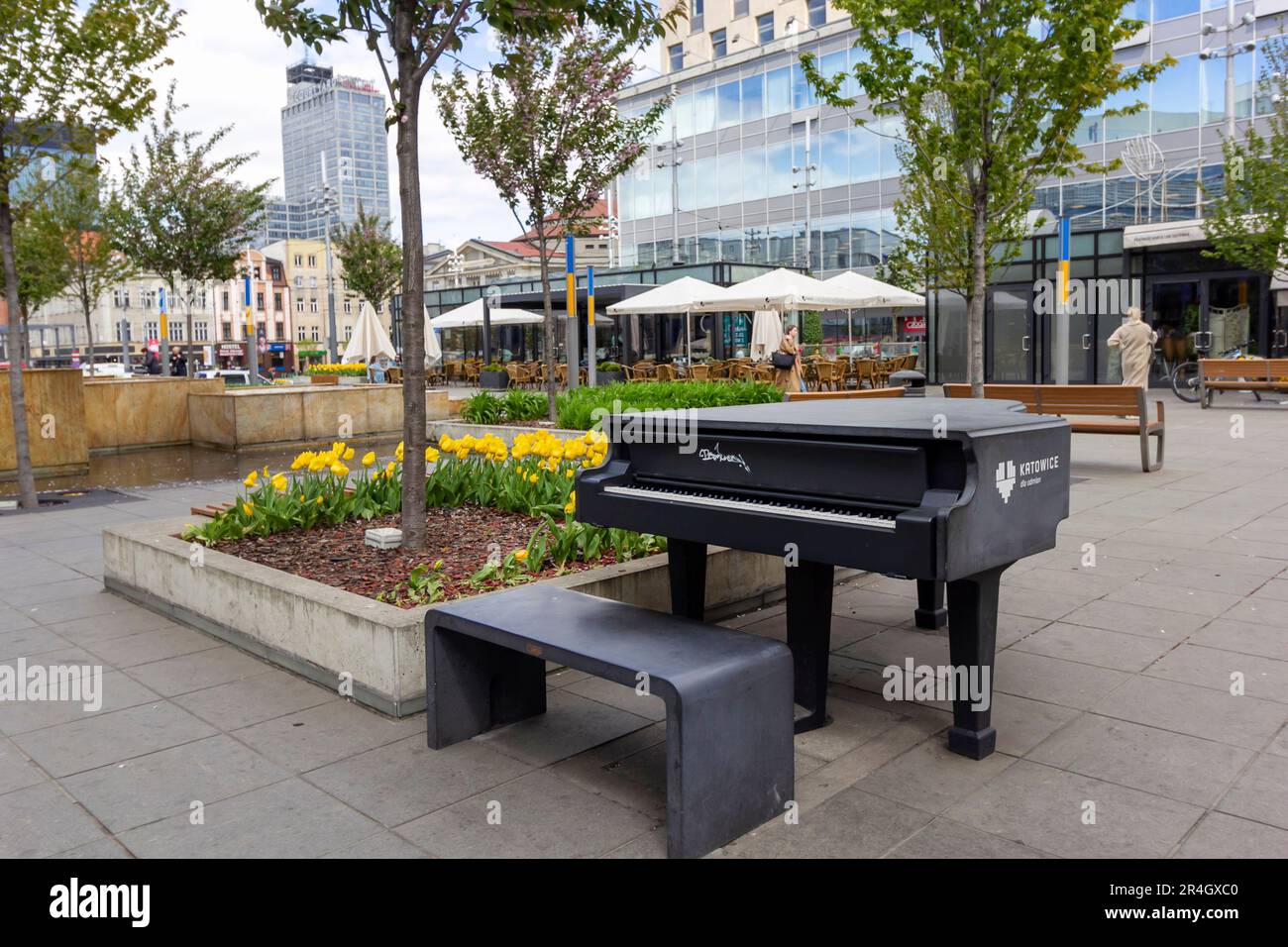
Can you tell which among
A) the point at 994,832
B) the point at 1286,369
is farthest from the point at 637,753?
the point at 1286,369

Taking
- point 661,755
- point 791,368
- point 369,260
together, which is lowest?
point 661,755

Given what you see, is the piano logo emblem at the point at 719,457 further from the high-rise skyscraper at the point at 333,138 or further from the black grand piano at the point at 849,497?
the high-rise skyscraper at the point at 333,138

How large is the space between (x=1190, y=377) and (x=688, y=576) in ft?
70.8

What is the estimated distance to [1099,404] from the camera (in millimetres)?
11039

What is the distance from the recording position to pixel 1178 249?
83.6ft

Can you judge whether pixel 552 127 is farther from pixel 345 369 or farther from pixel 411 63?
pixel 345 369

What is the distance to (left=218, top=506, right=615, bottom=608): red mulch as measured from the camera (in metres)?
5.30

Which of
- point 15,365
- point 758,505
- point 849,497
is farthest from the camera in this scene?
point 15,365

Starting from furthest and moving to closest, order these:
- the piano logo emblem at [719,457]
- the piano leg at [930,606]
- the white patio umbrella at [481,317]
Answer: the white patio umbrella at [481,317], the piano leg at [930,606], the piano logo emblem at [719,457]

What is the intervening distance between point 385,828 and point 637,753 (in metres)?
1.02

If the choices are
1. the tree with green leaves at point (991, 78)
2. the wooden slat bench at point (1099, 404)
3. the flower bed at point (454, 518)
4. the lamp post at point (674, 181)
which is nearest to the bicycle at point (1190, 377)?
the wooden slat bench at point (1099, 404)

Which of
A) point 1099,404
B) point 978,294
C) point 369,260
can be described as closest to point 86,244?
point 369,260

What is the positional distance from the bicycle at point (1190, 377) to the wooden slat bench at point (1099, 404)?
10147 millimetres

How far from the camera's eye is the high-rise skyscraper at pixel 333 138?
106 m
